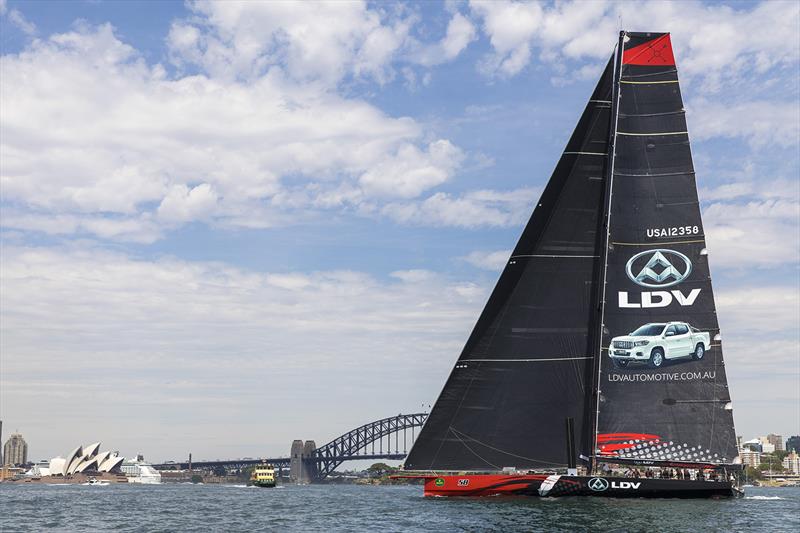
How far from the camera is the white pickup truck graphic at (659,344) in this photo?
39.3 m

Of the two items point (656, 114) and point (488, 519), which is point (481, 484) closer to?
point (488, 519)

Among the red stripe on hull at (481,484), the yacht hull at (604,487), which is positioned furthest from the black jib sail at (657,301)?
the red stripe on hull at (481,484)

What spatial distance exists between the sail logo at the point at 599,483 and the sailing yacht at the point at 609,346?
→ 111 millimetres

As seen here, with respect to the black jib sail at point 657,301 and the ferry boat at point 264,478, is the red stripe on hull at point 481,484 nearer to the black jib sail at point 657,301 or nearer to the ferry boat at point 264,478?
the black jib sail at point 657,301

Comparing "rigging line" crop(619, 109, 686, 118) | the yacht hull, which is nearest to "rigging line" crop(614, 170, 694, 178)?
"rigging line" crop(619, 109, 686, 118)

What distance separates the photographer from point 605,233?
4047 centimetres

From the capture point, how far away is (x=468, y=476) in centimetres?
3900

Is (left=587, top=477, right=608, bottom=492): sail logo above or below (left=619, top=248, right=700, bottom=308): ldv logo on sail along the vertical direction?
below

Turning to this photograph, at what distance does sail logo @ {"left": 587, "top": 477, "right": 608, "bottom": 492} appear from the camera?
3747 cm

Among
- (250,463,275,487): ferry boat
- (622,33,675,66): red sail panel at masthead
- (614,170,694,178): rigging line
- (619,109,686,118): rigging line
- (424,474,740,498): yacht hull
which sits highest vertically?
(622,33,675,66): red sail panel at masthead

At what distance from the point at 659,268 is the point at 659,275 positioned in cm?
30

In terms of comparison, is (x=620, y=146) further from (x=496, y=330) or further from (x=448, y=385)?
(x=448, y=385)

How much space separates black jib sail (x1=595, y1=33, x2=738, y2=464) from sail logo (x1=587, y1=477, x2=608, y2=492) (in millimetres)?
1838

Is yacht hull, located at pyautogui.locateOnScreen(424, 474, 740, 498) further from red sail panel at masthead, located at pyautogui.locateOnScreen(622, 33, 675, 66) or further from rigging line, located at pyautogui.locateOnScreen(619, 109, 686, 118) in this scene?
red sail panel at masthead, located at pyautogui.locateOnScreen(622, 33, 675, 66)
